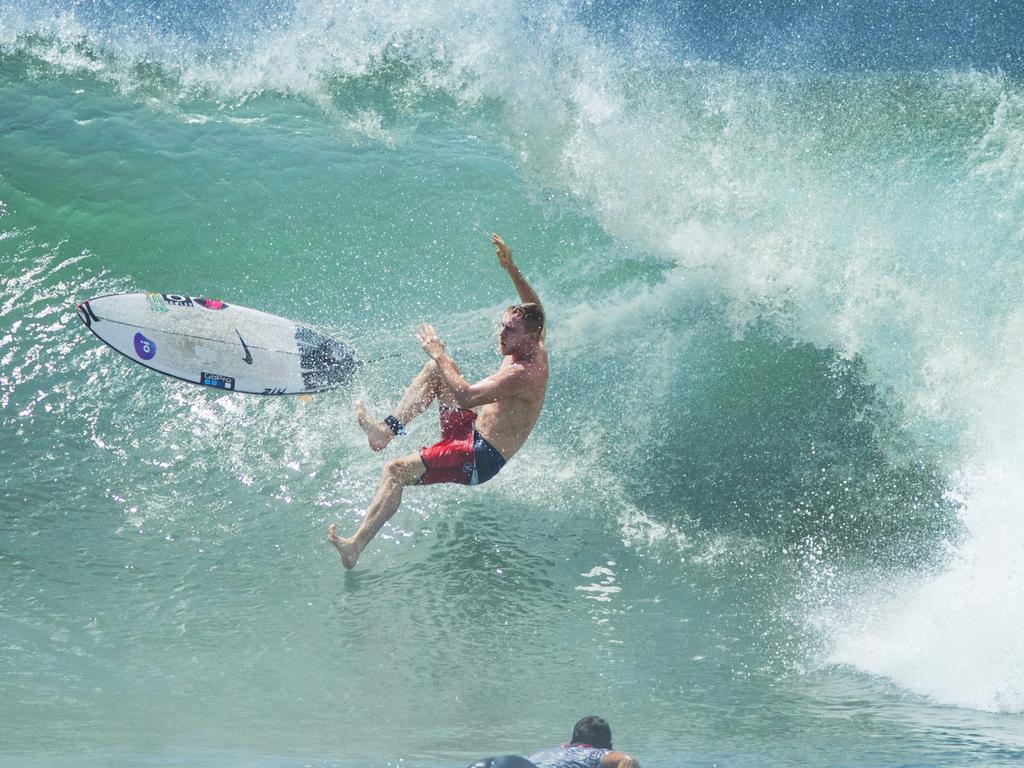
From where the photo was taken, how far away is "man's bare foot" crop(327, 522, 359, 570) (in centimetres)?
590

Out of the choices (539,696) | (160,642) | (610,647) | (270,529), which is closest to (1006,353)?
(610,647)

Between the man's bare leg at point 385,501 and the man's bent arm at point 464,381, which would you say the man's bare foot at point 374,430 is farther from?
the man's bent arm at point 464,381

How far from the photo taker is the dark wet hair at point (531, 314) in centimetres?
552

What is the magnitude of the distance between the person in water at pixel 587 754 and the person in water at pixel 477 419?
1984mm

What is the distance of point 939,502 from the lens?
765 cm

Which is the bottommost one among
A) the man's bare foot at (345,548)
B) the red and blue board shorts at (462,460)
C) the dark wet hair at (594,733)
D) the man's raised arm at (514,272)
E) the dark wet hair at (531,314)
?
the dark wet hair at (594,733)

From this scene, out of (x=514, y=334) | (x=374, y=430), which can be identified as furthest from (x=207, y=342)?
(x=514, y=334)

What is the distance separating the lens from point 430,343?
17.7ft

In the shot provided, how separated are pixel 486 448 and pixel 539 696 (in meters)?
1.36

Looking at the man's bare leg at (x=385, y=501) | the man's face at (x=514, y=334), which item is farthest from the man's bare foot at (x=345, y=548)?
the man's face at (x=514, y=334)

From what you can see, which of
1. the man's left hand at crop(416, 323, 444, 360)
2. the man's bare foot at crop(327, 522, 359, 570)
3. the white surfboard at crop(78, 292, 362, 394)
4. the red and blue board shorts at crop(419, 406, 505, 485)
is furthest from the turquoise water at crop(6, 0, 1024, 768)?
the man's left hand at crop(416, 323, 444, 360)

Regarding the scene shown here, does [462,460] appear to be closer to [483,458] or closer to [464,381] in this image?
[483,458]

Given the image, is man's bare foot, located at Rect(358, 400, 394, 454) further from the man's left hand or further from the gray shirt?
the gray shirt

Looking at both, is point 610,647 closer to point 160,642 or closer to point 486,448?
point 486,448
